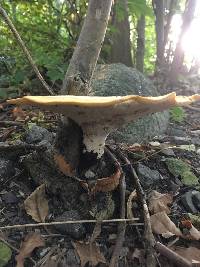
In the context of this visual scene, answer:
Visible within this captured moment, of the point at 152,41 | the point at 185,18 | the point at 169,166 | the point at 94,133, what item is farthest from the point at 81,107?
the point at 152,41

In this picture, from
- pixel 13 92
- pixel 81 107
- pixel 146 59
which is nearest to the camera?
pixel 81 107

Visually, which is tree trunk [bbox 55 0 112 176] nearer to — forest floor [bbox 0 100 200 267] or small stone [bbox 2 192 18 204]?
forest floor [bbox 0 100 200 267]

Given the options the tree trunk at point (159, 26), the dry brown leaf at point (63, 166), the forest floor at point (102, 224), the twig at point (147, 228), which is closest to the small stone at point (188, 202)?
the forest floor at point (102, 224)

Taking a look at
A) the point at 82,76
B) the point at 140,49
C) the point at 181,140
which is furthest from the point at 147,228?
the point at 140,49

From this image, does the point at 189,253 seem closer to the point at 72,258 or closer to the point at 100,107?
the point at 72,258

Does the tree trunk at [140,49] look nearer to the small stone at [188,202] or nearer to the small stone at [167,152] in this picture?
the small stone at [167,152]

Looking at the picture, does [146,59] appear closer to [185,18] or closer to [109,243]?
[185,18]
